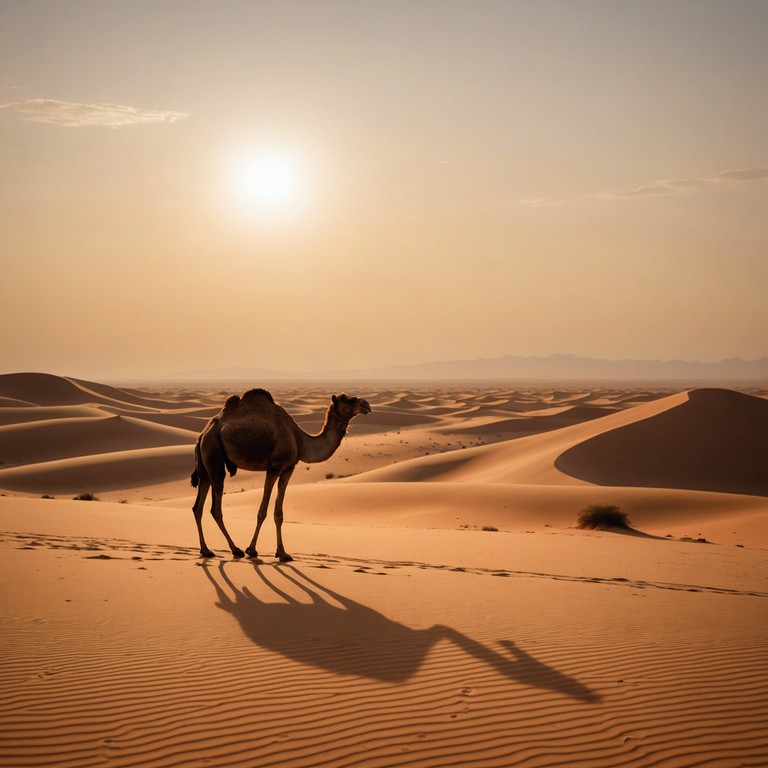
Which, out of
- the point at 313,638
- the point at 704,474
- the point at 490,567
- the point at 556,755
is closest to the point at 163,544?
the point at 490,567

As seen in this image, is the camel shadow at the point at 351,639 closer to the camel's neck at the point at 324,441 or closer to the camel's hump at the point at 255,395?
the camel's neck at the point at 324,441

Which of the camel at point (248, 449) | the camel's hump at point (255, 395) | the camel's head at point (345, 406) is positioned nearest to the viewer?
the camel at point (248, 449)

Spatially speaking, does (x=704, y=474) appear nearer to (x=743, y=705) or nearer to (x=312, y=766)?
(x=743, y=705)

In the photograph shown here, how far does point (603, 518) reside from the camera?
1820cm

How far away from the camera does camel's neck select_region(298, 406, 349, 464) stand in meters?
11.5

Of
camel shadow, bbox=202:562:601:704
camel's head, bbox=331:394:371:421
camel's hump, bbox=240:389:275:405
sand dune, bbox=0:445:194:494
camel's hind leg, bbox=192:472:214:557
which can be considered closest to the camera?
camel shadow, bbox=202:562:601:704

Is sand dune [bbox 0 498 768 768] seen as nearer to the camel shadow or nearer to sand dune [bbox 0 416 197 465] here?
the camel shadow

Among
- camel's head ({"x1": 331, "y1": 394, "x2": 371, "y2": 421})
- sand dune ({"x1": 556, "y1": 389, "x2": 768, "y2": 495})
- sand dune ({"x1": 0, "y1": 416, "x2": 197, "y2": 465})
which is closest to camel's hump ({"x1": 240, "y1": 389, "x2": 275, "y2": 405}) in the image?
camel's head ({"x1": 331, "y1": 394, "x2": 371, "y2": 421})

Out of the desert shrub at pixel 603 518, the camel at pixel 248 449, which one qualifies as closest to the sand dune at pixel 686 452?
the desert shrub at pixel 603 518

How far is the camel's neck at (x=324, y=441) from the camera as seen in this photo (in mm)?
11500

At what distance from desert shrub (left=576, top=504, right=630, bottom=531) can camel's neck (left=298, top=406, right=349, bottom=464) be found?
9.03 m

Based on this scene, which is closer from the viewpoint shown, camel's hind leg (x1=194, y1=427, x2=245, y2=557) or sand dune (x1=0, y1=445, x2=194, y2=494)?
camel's hind leg (x1=194, y1=427, x2=245, y2=557)

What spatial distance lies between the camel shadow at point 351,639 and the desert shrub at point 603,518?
1136 cm

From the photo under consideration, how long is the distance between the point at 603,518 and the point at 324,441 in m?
9.59
